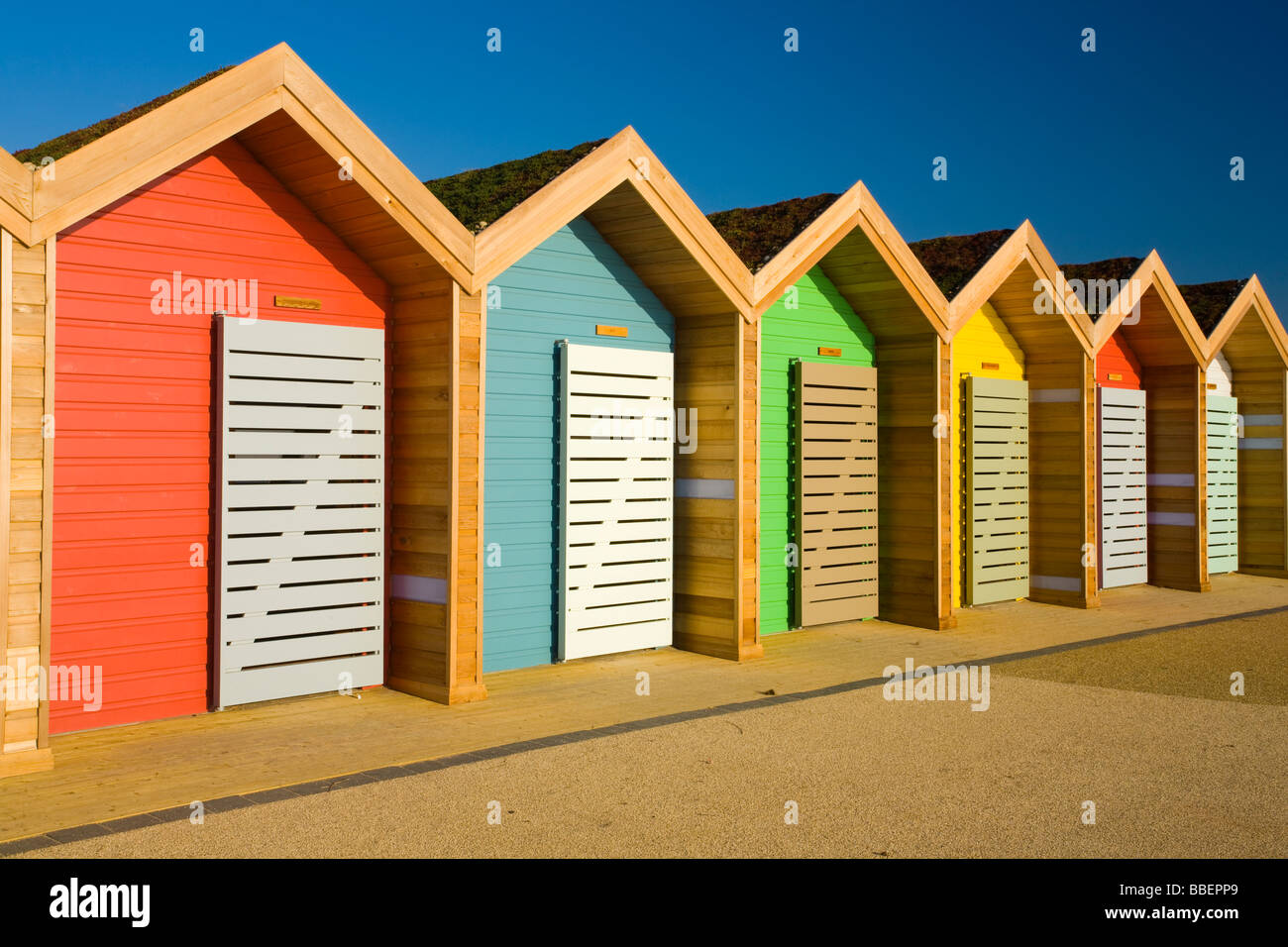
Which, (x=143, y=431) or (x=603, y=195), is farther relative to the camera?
(x=603, y=195)

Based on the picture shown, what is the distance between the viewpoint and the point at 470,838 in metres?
5.52

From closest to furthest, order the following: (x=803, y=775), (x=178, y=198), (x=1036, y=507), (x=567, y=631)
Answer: (x=803, y=775) < (x=178, y=198) < (x=567, y=631) < (x=1036, y=507)

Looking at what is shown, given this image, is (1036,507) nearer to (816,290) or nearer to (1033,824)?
(816,290)

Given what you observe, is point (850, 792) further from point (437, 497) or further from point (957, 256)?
point (957, 256)

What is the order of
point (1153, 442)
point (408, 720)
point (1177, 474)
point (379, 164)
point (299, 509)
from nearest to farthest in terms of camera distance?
1. point (408, 720)
2. point (379, 164)
3. point (299, 509)
4. point (1177, 474)
5. point (1153, 442)

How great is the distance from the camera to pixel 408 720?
813 centimetres

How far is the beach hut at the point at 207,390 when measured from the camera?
671 cm

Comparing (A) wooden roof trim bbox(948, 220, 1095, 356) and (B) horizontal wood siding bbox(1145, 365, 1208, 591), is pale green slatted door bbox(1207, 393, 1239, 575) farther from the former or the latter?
(A) wooden roof trim bbox(948, 220, 1095, 356)

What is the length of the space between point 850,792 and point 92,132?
21.9ft

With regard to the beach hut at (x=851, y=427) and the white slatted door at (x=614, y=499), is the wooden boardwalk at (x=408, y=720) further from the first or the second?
the beach hut at (x=851, y=427)

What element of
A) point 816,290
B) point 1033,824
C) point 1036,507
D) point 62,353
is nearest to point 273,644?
point 62,353

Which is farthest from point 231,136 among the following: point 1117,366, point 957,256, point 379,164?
point 1117,366

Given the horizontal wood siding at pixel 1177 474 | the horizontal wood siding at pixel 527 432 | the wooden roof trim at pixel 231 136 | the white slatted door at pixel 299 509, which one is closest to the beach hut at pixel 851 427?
the horizontal wood siding at pixel 527 432
